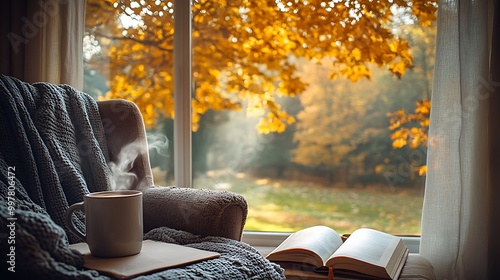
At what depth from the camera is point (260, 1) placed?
2.24 metres

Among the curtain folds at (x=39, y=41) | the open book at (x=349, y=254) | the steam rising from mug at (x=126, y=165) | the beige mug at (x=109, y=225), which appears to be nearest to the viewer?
the beige mug at (x=109, y=225)

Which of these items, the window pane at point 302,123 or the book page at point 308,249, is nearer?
the book page at point 308,249

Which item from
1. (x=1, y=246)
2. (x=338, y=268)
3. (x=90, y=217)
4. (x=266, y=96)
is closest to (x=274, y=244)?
(x=266, y=96)

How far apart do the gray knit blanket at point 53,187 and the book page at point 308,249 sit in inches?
6.5

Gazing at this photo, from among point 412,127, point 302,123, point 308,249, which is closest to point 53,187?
point 308,249

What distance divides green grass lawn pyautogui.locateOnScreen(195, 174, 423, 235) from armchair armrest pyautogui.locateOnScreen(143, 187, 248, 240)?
2.51 feet

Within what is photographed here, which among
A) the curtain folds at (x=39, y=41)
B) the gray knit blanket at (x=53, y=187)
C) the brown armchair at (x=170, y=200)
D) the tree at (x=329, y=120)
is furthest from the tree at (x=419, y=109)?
the curtain folds at (x=39, y=41)

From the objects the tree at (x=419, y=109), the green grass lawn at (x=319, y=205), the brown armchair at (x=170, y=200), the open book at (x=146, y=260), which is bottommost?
the green grass lawn at (x=319, y=205)

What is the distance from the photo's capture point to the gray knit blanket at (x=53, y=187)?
3.07ft

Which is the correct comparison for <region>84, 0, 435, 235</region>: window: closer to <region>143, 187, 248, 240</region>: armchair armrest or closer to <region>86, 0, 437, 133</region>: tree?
<region>86, 0, 437, 133</region>: tree

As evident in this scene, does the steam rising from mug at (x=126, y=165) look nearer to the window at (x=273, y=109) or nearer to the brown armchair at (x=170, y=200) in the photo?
the brown armchair at (x=170, y=200)

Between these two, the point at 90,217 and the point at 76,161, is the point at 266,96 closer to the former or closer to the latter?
the point at 76,161

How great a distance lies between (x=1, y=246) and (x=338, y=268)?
0.87 meters

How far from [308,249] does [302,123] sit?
997 mm
